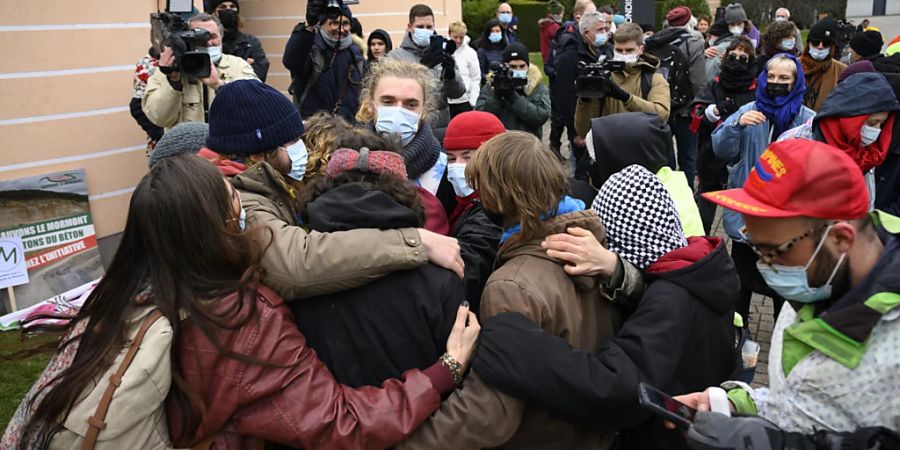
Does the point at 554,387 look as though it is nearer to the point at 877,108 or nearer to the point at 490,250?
the point at 490,250

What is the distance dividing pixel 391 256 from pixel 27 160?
16.5 ft

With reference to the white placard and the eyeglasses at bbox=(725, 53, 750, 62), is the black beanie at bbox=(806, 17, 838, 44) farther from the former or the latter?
the white placard

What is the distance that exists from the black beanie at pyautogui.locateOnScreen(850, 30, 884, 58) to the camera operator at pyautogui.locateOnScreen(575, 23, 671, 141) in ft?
8.24

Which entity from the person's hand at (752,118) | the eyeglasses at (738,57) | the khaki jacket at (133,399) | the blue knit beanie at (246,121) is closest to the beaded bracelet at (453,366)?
the khaki jacket at (133,399)

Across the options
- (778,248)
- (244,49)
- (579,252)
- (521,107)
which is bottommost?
(521,107)

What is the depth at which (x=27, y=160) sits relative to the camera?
5.95m

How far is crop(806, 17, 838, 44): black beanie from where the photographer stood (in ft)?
22.0

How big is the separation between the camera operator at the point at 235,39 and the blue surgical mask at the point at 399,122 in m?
4.12

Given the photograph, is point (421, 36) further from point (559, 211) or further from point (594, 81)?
point (559, 211)

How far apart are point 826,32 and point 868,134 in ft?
9.90

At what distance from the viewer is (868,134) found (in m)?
4.16

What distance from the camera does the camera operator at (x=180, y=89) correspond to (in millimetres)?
5273

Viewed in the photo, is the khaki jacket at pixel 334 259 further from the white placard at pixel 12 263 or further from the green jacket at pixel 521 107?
the green jacket at pixel 521 107

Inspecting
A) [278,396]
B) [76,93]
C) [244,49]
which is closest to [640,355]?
[278,396]
